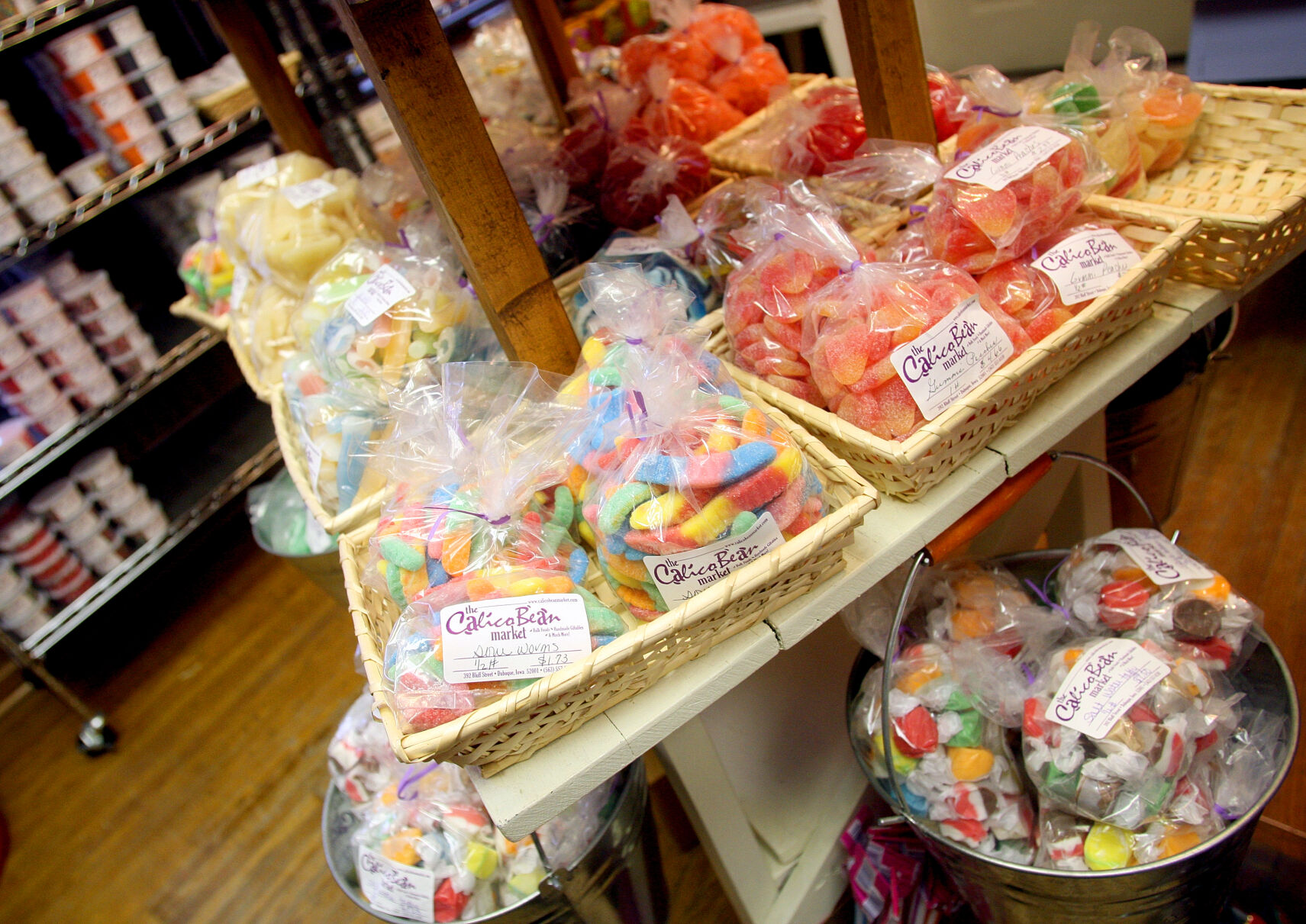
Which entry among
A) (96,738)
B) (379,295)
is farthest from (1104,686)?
(96,738)

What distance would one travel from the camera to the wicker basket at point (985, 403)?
810 mm

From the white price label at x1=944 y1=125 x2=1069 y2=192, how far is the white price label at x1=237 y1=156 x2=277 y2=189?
124 cm

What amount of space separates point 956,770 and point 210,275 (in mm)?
1695

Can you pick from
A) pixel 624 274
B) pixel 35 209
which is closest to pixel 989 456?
pixel 624 274

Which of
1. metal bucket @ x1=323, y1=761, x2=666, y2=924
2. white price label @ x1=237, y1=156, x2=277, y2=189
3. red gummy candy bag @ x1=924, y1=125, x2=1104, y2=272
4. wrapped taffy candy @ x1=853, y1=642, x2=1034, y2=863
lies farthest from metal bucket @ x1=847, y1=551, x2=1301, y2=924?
white price label @ x1=237, y1=156, x2=277, y2=189

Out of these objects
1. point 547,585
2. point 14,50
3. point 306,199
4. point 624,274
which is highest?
point 14,50

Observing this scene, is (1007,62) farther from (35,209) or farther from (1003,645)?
(35,209)

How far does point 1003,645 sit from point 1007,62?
7.55ft

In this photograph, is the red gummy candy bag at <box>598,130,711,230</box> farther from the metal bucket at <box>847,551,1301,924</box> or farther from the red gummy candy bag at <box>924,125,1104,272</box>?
the metal bucket at <box>847,551,1301,924</box>

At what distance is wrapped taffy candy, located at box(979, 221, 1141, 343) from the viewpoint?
91 centimetres

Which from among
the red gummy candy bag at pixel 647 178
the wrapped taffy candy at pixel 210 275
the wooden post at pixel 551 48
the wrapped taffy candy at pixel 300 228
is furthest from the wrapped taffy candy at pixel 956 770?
the wrapped taffy candy at pixel 210 275

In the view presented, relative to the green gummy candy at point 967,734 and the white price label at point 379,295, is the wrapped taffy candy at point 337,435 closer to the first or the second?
the white price label at point 379,295

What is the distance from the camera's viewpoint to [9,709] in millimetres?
2434

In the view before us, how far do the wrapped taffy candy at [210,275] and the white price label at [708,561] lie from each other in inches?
53.5
